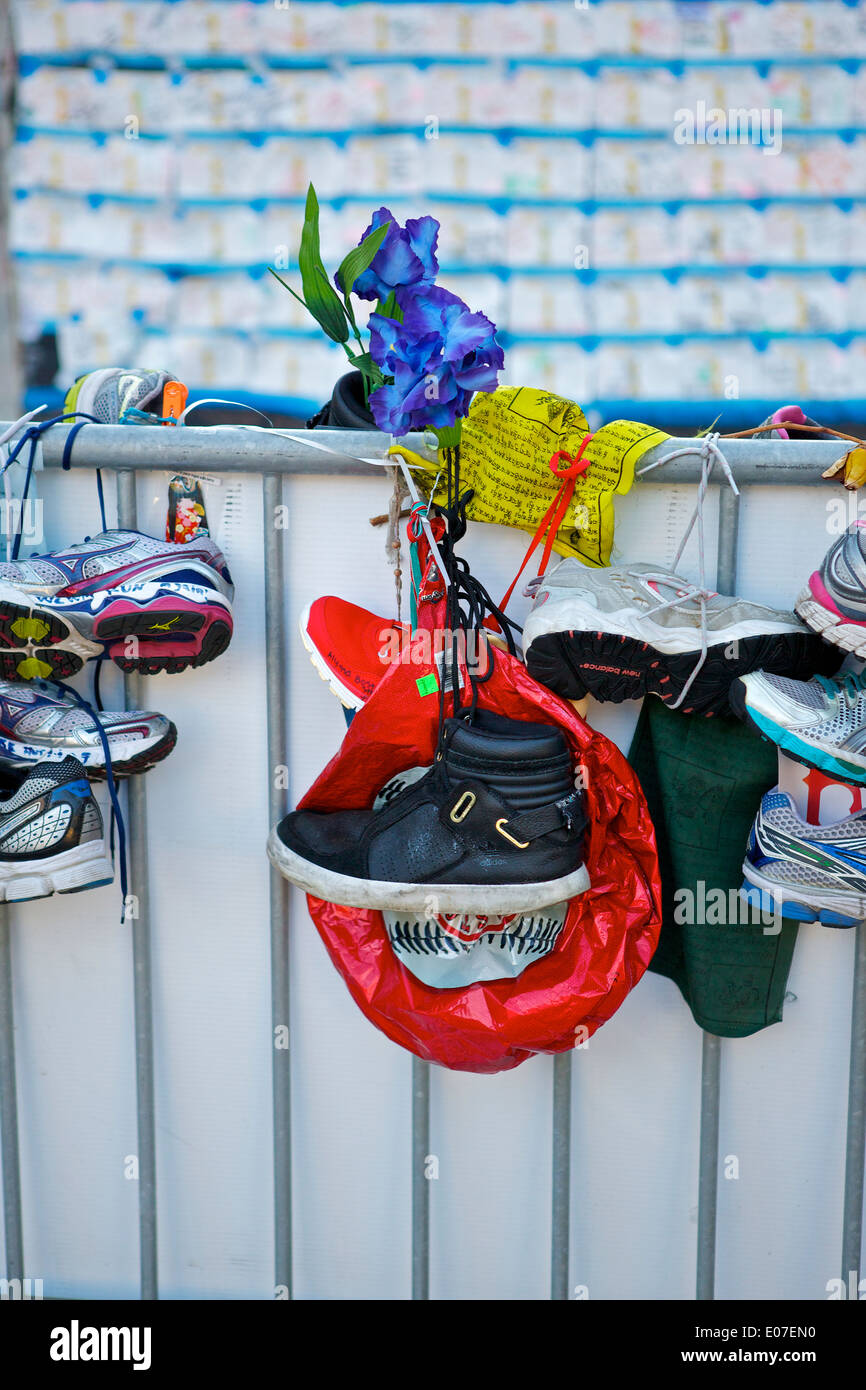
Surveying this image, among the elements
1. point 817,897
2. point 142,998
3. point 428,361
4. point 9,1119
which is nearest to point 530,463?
point 428,361

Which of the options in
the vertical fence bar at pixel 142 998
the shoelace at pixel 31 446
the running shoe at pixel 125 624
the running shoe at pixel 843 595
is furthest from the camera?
the vertical fence bar at pixel 142 998

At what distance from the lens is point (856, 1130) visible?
1.51 metres

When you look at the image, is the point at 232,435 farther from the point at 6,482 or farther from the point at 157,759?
the point at 157,759

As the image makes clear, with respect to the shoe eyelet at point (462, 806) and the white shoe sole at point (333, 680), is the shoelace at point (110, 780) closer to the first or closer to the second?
the white shoe sole at point (333, 680)

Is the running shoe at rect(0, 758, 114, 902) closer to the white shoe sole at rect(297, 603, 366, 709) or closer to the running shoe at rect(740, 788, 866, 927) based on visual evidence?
the white shoe sole at rect(297, 603, 366, 709)

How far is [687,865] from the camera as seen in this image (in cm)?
145

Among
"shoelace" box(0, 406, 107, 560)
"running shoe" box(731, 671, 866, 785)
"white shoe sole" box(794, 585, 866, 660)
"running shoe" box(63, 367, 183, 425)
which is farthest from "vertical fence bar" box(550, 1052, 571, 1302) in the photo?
"running shoe" box(63, 367, 183, 425)

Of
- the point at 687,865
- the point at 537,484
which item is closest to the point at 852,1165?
the point at 687,865

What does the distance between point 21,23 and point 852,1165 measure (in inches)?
115

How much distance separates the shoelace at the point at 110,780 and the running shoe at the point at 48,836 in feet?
0.15

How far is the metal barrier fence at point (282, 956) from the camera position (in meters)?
1.43

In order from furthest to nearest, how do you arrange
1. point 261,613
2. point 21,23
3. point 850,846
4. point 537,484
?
1. point 21,23
2. point 261,613
3. point 537,484
4. point 850,846

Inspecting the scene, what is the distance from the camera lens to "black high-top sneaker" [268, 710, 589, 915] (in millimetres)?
1262
